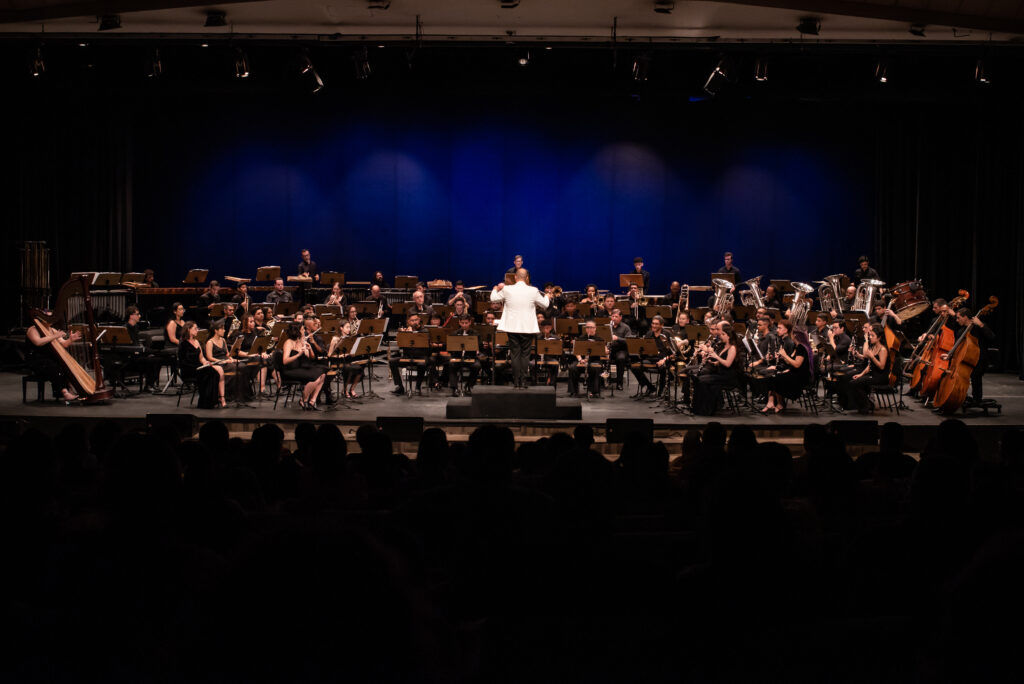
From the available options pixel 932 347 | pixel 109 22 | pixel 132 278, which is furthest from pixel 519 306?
pixel 132 278

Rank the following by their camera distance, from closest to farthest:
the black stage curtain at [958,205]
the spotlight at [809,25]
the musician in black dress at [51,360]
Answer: the musician in black dress at [51,360]
the spotlight at [809,25]
the black stage curtain at [958,205]

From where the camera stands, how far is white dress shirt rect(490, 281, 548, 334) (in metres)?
12.4

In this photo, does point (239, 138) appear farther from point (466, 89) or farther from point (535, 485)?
point (535, 485)

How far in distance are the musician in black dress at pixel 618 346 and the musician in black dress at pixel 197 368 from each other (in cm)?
575

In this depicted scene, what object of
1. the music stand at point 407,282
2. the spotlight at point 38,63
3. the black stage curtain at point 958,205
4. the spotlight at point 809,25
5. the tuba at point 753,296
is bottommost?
the tuba at point 753,296

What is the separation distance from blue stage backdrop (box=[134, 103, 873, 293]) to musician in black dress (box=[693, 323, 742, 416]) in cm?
848

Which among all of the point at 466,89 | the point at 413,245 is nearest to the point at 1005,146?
the point at 466,89

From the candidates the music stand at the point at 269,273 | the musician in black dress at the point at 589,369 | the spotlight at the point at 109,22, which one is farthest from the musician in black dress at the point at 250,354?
the spotlight at the point at 109,22

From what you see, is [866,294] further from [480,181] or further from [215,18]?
[215,18]

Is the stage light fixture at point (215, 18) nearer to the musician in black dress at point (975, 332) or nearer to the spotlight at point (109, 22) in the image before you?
the spotlight at point (109, 22)

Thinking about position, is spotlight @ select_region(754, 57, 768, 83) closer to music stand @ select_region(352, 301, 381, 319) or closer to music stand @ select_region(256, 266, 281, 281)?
music stand @ select_region(352, 301, 381, 319)

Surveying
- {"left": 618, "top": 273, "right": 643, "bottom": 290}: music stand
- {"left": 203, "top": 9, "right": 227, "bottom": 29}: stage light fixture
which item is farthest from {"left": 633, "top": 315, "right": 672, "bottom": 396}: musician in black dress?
{"left": 203, "top": 9, "right": 227, "bottom": 29}: stage light fixture

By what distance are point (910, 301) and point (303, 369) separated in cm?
1001

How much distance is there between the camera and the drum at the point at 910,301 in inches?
591
